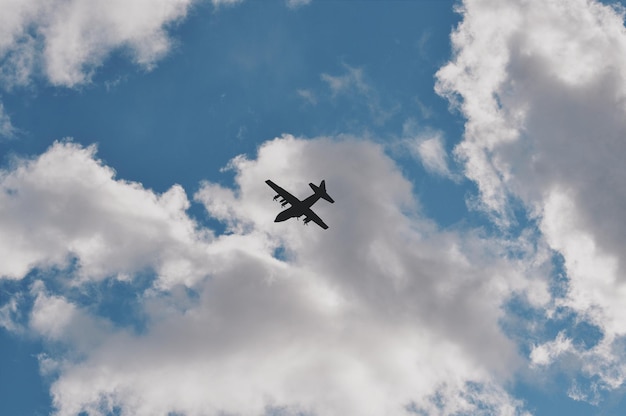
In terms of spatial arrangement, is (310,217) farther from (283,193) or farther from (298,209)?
(283,193)

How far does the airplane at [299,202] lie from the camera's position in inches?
5384

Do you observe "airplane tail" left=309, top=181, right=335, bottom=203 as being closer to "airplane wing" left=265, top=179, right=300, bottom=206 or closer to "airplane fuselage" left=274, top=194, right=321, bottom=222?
"airplane fuselage" left=274, top=194, right=321, bottom=222

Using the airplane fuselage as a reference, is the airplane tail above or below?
above

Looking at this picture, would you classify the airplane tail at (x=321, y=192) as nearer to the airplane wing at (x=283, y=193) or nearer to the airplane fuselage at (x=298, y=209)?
the airplane fuselage at (x=298, y=209)

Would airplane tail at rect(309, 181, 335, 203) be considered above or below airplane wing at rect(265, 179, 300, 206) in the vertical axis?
A: above

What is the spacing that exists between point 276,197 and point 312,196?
624 cm

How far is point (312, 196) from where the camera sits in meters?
138

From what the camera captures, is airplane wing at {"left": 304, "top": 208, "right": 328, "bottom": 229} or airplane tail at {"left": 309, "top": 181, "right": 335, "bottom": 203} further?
airplane wing at {"left": 304, "top": 208, "right": 328, "bottom": 229}

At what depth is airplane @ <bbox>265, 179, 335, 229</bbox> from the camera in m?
137

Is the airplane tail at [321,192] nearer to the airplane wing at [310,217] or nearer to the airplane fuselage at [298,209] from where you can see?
the airplane fuselage at [298,209]

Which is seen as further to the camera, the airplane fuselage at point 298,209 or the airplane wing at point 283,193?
the airplane fuselage at point 298,209

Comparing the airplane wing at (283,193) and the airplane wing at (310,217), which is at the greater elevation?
the airplane wing at (310,217)

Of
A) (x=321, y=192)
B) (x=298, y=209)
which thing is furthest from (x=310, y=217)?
(x=321, y=192)

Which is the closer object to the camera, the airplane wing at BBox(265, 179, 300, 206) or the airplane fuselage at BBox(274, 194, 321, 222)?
the airplane wing at BBox(265, 179, 300, 206)
